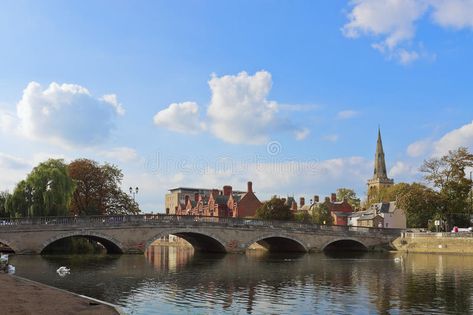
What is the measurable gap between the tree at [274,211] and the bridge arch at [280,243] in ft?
15.8

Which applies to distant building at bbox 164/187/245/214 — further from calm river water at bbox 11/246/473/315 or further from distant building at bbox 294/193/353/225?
calm river water at bbox 11/246/473/315

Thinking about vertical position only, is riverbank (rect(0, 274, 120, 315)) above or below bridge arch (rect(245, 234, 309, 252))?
above

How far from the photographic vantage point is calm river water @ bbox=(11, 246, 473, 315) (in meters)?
21.5

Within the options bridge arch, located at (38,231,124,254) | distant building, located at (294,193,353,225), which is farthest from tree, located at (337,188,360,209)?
bridge arch, located at (38,231,124,254)

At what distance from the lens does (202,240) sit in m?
64.8

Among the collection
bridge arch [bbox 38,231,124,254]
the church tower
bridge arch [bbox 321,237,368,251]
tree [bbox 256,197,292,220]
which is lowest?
bridge arch [bbox 321,237,368,251]

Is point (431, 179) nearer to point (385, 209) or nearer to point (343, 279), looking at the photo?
point (385, 209)

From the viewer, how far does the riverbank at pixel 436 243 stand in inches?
2274

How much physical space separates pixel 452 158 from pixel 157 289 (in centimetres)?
5333

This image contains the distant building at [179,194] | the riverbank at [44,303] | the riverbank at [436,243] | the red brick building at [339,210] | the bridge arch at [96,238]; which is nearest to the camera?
the riverbank at [44,303]

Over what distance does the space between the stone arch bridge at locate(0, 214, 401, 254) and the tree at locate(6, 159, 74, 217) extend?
16.5 ft

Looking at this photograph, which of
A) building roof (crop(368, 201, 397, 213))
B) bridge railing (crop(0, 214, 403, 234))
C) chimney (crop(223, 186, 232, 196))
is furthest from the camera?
chimney (crop(223, 186, 232, 196))

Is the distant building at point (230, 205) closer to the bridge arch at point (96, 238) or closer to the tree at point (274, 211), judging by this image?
the tree at point (274, 211)

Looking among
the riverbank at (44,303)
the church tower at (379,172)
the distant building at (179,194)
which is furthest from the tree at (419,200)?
the distant building at (179,194)
